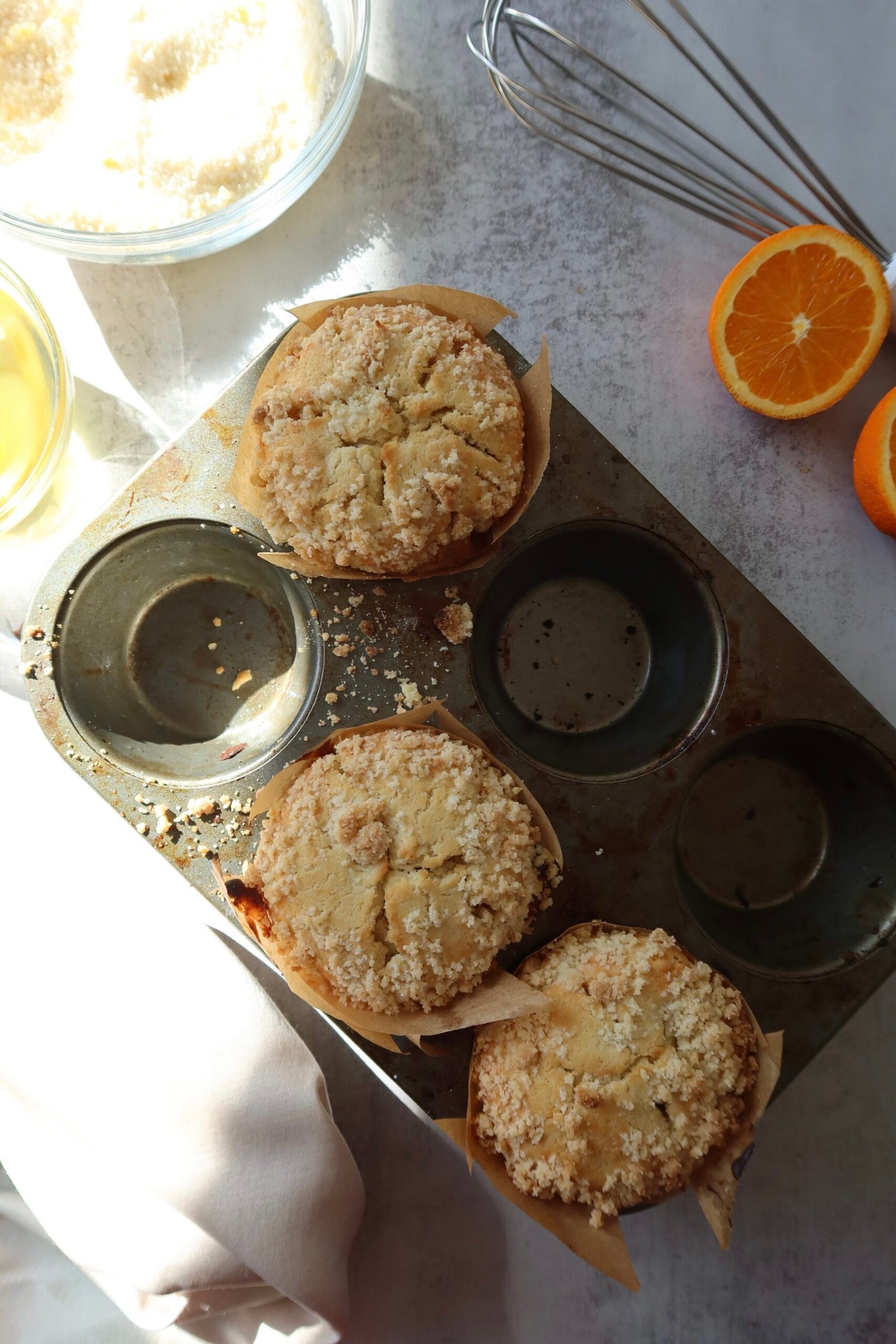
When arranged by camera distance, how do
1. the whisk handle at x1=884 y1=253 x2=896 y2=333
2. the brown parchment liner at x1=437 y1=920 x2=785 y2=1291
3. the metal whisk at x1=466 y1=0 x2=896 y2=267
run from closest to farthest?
the brown parchment liner at x1=437 y1=920 x2=785 y2=1291
the whisk handle at x1=884 y1=253 x2=896 y2=333
the metal whisk at x1=466 y1=0 x2=896 y2=267

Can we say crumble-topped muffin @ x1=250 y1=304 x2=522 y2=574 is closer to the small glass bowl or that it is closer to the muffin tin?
the muffin tin

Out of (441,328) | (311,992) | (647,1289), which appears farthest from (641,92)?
(647,1289)

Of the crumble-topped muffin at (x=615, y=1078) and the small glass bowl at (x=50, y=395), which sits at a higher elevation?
the small glass bowl at (x=50, y=395)

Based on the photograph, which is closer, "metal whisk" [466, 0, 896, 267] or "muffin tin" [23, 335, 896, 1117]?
"muffin tin" [23, 335, 896, 1117]

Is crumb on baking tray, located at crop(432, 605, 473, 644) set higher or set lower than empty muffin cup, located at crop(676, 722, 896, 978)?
higher

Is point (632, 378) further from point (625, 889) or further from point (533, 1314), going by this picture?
point (533, 1314)

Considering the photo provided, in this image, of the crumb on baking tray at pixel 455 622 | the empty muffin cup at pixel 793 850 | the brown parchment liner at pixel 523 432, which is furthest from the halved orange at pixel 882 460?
the crumb on baking tray at pixel 455 622

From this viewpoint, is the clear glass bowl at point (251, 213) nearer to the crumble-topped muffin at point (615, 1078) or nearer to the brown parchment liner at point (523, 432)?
the brown parchment liner at point (523, 432)

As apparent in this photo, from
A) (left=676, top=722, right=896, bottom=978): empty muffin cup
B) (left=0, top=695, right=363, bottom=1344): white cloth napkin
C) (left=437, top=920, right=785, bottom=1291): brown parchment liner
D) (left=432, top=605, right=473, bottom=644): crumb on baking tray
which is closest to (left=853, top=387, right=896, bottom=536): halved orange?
(left=676, top=722, right=896, bottom=978): empty muffin cup
